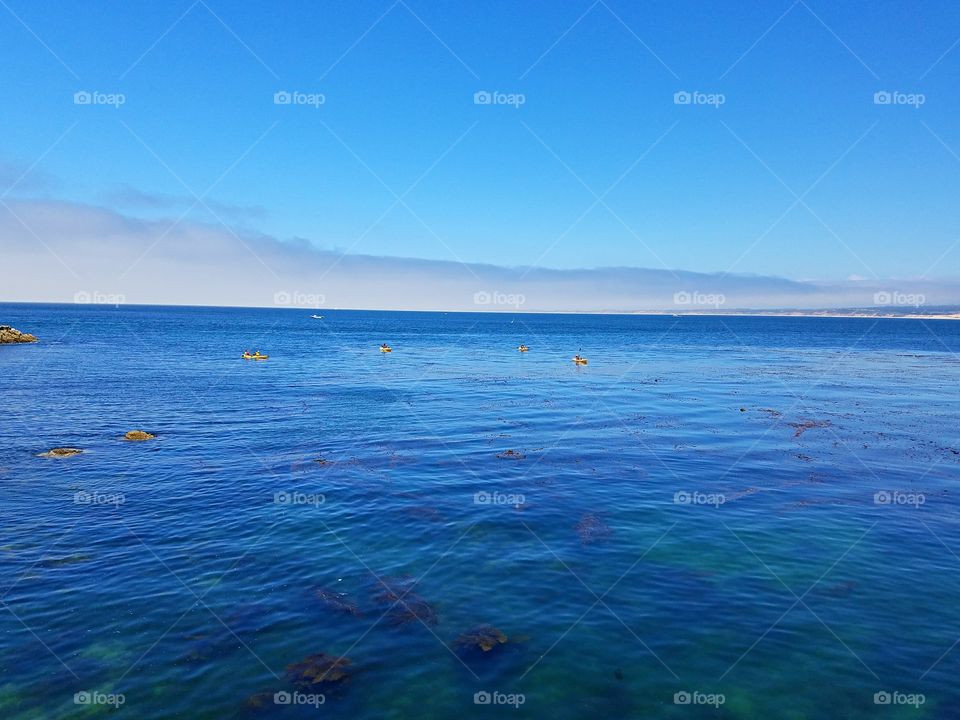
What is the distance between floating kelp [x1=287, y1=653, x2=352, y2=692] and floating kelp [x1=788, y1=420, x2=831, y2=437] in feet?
119

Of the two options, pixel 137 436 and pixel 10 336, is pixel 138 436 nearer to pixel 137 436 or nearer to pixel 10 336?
pixel 137 436

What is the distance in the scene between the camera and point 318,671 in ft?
43.9

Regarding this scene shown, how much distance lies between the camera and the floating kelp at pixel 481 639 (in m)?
14.5

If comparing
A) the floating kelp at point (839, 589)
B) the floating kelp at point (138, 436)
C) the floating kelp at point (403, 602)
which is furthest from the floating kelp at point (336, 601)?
the floating kelp at point (138, 436)

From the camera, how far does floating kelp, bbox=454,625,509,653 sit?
14.5m

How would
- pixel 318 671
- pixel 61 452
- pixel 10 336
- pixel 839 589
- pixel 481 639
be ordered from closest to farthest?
pixel 318 671 → pixel 481 639 → pixel 839 589 → pixel 61 452 → pixel 10 336

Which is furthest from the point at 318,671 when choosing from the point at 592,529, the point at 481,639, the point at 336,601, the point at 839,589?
the point at 839,589

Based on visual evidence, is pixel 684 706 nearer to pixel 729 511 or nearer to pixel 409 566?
pixel 409 566

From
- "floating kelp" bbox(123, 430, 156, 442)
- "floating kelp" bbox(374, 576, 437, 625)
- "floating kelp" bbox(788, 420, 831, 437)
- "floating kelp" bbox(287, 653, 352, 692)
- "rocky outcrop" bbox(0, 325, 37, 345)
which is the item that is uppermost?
"rocky outcrop" bbox(0, 325, 37, 345)

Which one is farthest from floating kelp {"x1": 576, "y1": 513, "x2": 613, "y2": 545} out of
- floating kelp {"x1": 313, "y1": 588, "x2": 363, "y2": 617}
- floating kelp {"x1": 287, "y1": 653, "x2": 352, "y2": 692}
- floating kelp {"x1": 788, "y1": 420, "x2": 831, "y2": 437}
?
floating kelp {"x1": 788, "y1": 420, "x2": 831, "y2": 437}

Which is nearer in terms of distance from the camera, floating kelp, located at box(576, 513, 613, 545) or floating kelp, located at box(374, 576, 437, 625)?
A: floating kelp, located at box(374, 576, 437, 625)

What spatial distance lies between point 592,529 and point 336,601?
10.4 m

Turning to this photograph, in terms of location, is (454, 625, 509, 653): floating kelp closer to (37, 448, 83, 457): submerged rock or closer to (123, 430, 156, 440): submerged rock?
(37, 448, 83, 457): submerged rock

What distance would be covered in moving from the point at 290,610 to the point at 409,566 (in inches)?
165
